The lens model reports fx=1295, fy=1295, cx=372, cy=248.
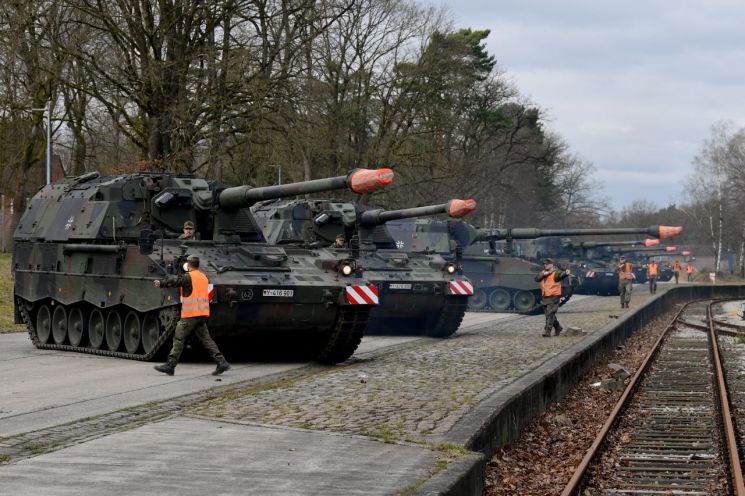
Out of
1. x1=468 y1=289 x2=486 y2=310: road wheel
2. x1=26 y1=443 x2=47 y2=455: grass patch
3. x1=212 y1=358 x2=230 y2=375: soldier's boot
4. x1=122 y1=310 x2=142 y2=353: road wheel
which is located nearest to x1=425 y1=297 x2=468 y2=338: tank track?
x1=122 y1=310 x2=142 y2=353: road wheel

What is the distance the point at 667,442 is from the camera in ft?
40.0

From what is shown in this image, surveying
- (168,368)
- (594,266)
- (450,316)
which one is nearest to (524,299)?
(450,316)

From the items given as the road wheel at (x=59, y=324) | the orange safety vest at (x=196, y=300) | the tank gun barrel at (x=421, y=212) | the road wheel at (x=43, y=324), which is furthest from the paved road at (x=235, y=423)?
the tank gun barrel at (x=421, y=212)

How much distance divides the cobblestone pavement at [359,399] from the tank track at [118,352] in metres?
1.74

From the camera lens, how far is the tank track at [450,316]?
24.0 metres

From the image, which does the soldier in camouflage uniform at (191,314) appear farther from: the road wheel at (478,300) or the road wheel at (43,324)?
the road wheel at (478,300)

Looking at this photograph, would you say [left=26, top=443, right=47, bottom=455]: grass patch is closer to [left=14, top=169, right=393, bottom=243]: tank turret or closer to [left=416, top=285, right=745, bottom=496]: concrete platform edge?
[left=416, top=285, right=745, bottom=496]: concrete platform edge

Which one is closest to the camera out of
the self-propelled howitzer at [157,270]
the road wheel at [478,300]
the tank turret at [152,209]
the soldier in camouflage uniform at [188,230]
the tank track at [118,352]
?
the tank track at [118,352]

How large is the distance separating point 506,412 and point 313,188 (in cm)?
667

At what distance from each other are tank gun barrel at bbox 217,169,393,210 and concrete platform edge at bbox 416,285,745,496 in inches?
118

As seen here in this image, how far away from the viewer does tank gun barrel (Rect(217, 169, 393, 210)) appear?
15828 mm

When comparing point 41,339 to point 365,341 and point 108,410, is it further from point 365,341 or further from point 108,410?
A: point 108,410

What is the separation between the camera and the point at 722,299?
5756 cm

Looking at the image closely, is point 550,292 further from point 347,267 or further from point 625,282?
point 625,282
